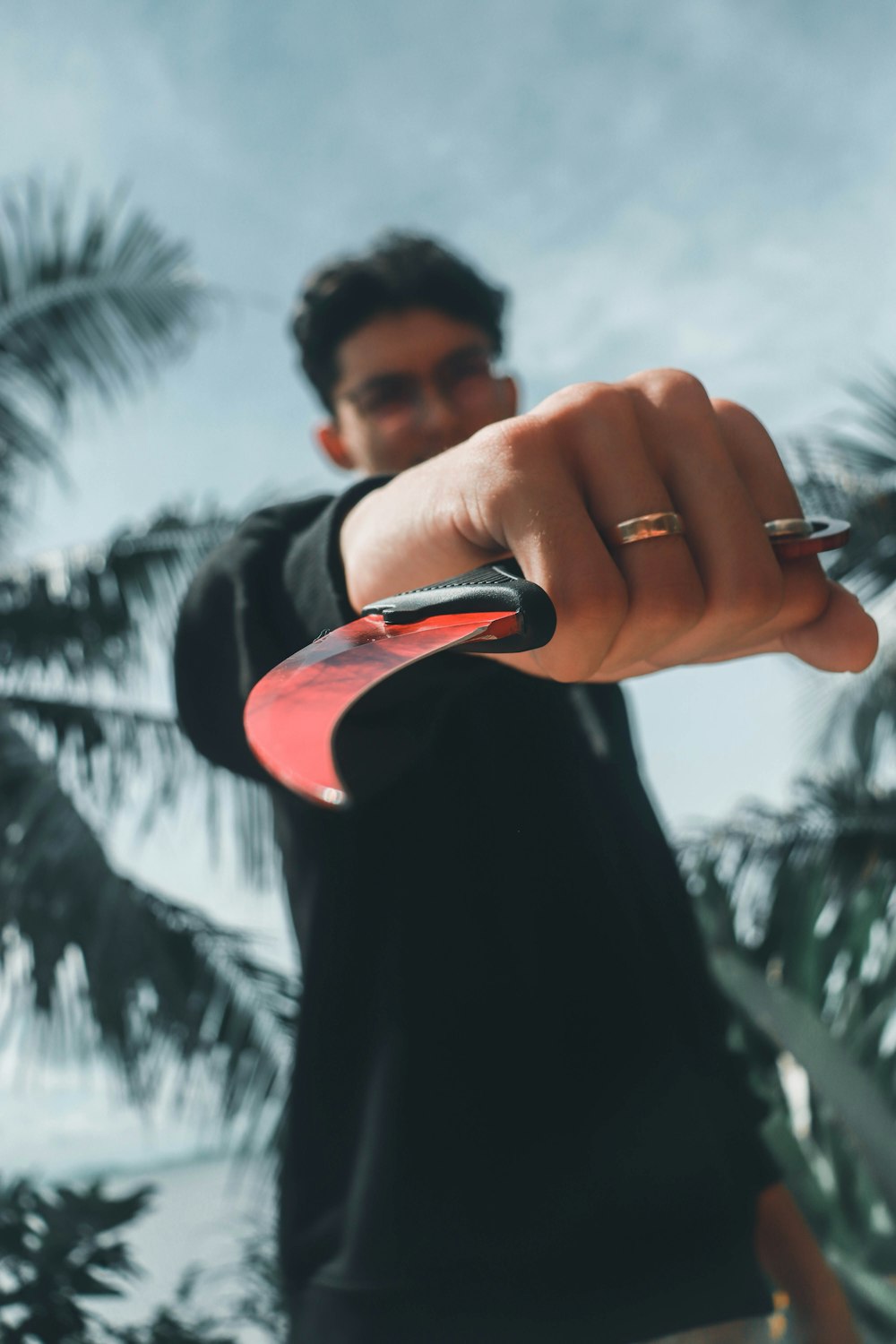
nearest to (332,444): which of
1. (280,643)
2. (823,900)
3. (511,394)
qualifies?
(511,394)

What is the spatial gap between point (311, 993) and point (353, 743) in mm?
400

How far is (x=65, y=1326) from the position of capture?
151 centimetres

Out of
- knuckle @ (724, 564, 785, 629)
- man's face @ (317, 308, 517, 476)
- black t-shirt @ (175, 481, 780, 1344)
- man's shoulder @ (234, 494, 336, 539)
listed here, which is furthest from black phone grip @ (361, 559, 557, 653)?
man's face @ (317, 308, 517, 476)

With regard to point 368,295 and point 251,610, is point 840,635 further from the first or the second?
point 368,295

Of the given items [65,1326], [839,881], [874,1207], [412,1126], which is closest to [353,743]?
[412,1126]

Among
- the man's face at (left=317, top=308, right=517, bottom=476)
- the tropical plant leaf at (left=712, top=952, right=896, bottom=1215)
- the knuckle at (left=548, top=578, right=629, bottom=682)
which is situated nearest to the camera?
the knuckle at (left=548, top=578, right=629, bottom=682)

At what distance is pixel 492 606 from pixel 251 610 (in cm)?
33

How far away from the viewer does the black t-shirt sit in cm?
57

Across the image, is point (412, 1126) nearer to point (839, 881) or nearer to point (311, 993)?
point (311, 993)

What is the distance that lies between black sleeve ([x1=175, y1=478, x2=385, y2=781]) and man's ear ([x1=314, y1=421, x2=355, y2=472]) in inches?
18.8

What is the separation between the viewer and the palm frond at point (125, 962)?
2.35 meters

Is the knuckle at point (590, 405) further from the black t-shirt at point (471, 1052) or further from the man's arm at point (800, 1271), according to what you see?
the man's arm at point (800, 1271)

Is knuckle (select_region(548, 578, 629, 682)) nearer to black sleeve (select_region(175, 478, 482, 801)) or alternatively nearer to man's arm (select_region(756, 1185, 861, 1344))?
black sleeve (select_region(175, 478, 482, 801))

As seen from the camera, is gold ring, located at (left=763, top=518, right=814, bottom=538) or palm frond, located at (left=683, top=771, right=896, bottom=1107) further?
palm frond, located at (left=683, top=771, right=896, bottom=1107)
